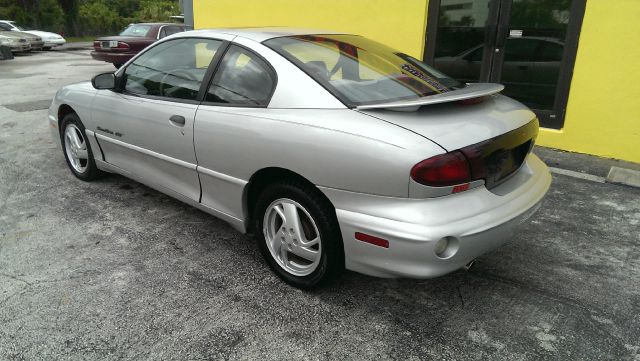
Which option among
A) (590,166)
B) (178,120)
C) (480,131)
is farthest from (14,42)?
(480,131)

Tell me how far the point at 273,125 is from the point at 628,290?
2293 millimetres

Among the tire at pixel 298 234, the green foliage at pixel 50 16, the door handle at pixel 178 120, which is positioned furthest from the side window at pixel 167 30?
the green foliage at pixel 50 16

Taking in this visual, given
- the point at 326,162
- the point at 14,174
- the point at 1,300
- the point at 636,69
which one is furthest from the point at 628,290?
the point at 14,174

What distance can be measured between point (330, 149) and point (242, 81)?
2.99 ft

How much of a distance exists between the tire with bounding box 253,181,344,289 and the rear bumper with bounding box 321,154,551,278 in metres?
0.10

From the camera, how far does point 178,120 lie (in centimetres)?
311

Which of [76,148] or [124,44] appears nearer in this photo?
[76,148]

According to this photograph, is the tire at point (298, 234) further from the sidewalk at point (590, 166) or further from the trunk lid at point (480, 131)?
the sidewalk at point (590, 166)

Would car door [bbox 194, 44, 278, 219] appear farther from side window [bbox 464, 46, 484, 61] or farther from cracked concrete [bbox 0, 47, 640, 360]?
side window [bbox 464, 46, 484, 61]

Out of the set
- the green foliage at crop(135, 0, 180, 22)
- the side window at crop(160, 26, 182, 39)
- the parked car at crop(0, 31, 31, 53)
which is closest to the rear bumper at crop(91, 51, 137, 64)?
the side window at crop(160, 26, 182, 39)

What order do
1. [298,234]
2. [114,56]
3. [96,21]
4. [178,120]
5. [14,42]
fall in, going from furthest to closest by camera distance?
[96,21], [14,42], [114,56], [178,120], [298,234]

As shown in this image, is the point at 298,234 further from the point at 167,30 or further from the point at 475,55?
the point at 167,30

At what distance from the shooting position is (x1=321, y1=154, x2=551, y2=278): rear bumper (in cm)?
212

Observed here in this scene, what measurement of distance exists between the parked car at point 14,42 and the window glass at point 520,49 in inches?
760
